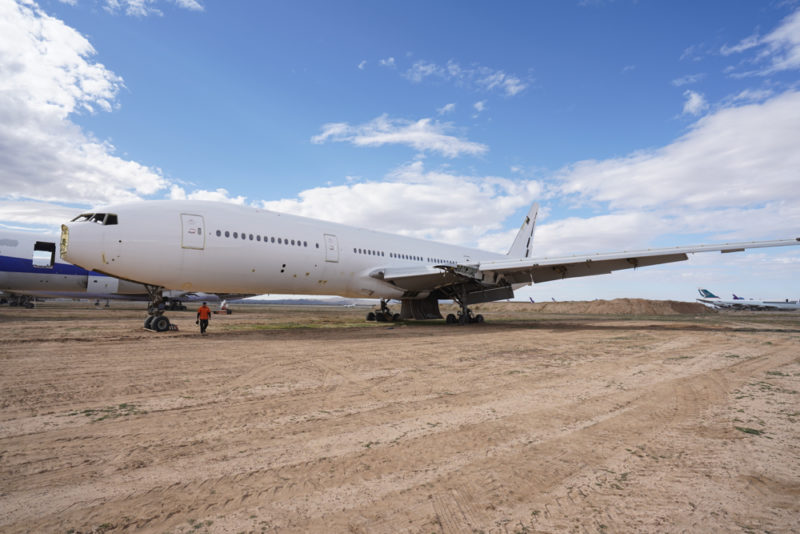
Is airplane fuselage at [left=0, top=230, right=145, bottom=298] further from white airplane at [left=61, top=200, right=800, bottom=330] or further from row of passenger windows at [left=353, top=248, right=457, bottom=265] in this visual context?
row of passenger windows at [left=353, top=248, right=457, bottom=265]

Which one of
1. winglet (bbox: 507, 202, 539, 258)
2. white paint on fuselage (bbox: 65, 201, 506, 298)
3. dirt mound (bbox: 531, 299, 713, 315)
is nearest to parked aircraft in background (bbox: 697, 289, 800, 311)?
dirt mound (bbox: 531, 299, 713, 315)

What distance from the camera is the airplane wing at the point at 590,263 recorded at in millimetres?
15109

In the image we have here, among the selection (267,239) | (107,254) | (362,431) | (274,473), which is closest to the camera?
(274,473)

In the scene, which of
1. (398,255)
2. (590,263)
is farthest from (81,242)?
(590,263)

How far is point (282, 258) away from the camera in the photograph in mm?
13633

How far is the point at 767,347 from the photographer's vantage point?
10867 millimetres

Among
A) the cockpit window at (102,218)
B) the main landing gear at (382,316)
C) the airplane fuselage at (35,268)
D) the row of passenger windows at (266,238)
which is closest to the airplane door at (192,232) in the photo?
the row of passenger windows at (266,238)

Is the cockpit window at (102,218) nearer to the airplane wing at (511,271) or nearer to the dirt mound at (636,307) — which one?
the airplane wing at (511,271)

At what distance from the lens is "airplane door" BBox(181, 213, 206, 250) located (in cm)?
1155

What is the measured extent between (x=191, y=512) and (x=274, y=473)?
24.4 inches

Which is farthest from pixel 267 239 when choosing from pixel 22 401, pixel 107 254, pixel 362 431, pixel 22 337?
pixel 362 431

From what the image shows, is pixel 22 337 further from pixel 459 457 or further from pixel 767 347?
pixel 767 347

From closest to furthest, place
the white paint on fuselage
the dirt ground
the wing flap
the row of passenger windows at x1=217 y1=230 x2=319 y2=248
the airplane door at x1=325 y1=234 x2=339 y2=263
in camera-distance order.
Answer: the dirt ground < the white paint on fuselage < the row of passenger windows at x1=217 y1=230 x2=319 y2=248 < the airplane door at x1=325 y1=234 x2=339 y2=263 < the wing flap

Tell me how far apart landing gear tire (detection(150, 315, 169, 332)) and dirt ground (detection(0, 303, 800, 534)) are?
612cm
